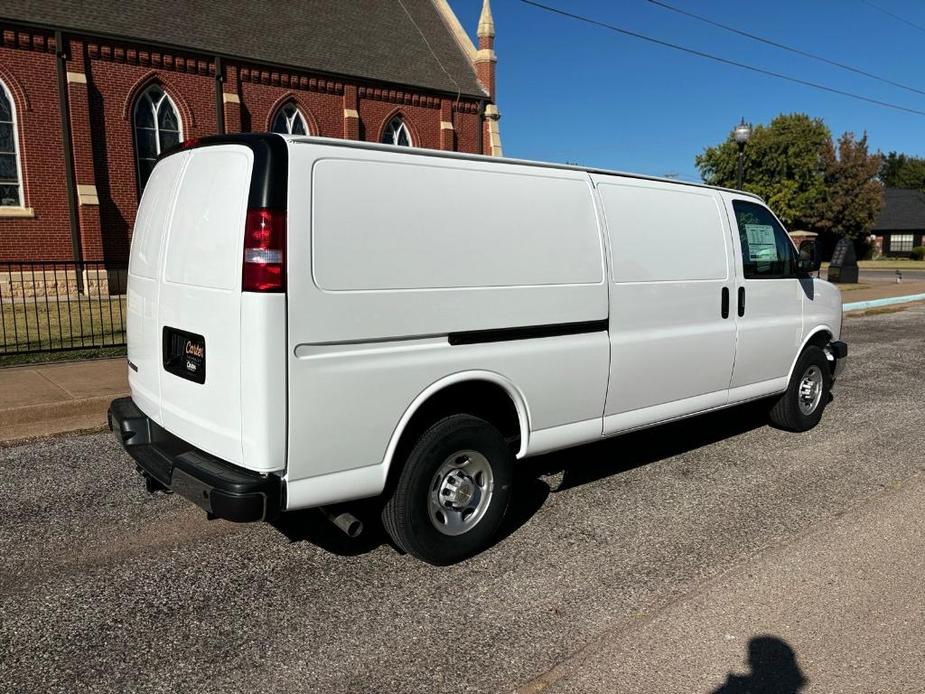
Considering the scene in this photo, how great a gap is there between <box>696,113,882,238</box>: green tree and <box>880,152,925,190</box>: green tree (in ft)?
164

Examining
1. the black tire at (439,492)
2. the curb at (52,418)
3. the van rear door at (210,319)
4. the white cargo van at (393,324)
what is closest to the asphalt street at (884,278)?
the white cargo van at (393,324)

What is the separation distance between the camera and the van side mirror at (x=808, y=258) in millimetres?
6273

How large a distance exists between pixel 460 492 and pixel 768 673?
1723 millimetres

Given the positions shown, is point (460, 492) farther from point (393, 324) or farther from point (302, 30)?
point (302, 30)

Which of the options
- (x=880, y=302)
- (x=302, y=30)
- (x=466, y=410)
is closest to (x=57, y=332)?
(x=466, y=410)

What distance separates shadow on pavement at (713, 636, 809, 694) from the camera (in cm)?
290

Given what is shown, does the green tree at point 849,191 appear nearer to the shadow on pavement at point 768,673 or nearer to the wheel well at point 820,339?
the wheel well at point 820,339

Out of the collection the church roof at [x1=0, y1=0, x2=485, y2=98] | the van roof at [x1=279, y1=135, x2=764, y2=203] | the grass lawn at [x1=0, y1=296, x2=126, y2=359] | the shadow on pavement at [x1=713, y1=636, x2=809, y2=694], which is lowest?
the grass lawn at [x1=0, y1=296, x2=126, y2=359]

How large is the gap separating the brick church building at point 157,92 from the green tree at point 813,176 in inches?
1384

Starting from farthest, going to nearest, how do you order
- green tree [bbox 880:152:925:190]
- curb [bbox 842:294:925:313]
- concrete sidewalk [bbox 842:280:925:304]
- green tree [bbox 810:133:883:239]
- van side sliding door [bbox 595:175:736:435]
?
green tree [bbox 880:152:925:190], green tree [bbox 810:133:883:239], concrete sidewalk [bbox 842:280:925:304], curb [bbox 842:294:925:313], van side sliding door [bbox 595:175:736:435]

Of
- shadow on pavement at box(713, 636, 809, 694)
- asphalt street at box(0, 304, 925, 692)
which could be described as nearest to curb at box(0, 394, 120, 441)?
asphalt street at box(0, 304, 925, 692)

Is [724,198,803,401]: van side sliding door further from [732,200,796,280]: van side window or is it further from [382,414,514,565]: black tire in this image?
[382,414,514,565]: black tire

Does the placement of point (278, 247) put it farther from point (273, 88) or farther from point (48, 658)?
point (273, 88)

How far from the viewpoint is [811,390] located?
6.77 m
